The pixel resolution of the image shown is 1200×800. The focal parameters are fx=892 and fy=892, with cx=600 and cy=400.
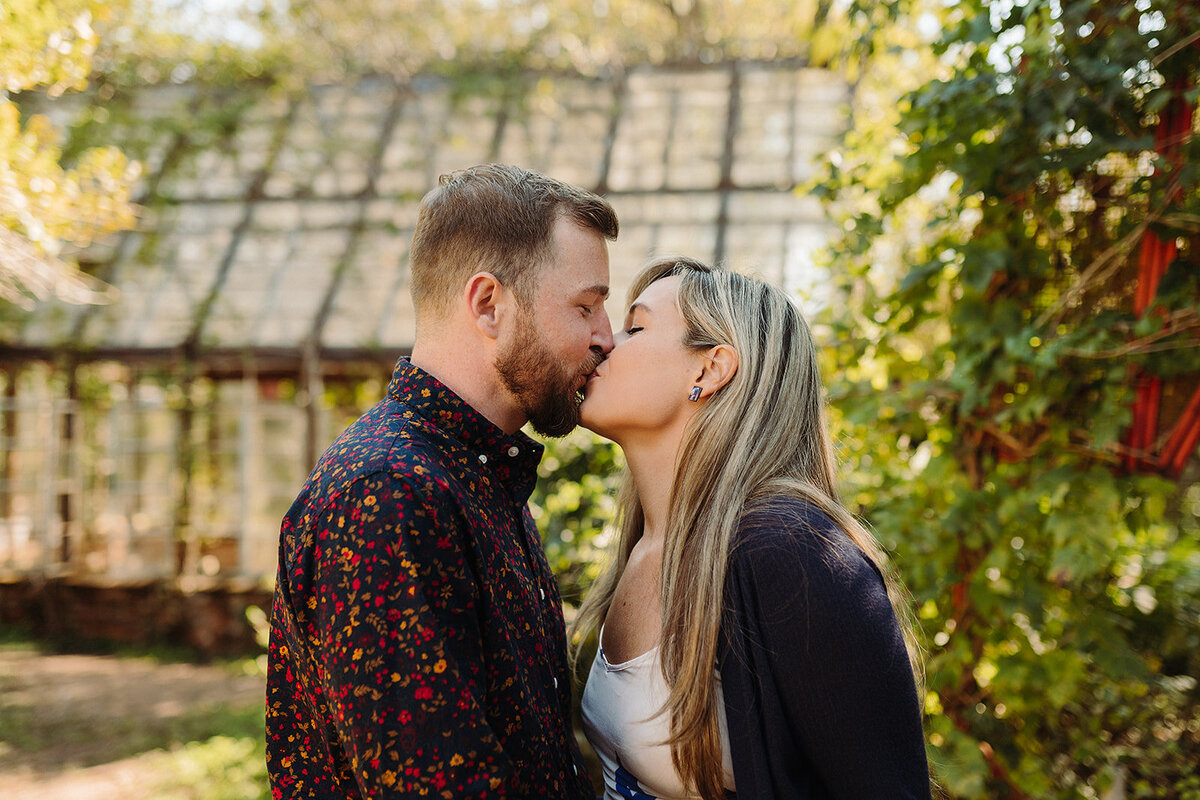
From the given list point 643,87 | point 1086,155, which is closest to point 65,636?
point 643,87

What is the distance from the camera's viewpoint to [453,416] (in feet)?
6.32

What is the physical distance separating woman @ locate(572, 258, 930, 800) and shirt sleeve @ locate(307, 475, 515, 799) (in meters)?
0.51

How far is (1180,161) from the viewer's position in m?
2.73

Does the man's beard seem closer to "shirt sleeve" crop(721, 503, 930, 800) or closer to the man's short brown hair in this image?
the man's short brown hair

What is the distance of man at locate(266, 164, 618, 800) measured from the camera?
4.89ft

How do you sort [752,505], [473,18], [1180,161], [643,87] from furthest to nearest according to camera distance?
1. [473,18]
2. [643,87]
3. [1180,161]
4. [752,505]

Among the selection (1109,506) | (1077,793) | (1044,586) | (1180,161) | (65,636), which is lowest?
(65,636)

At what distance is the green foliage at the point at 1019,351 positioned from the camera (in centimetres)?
277

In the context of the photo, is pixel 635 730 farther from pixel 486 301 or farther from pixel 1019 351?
pixel 1019 351

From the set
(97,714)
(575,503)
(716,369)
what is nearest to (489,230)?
(716,369)

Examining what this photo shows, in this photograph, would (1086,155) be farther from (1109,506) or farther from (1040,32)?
(1109,506)

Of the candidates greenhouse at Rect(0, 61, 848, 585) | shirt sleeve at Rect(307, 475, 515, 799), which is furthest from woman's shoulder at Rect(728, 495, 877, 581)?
greenhouse at Rect(0, 61, 848, 585)

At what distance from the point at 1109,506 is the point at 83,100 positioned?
39.5ft

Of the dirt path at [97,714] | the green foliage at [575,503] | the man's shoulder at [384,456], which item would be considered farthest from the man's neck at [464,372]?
the dirt path at [97,714]
